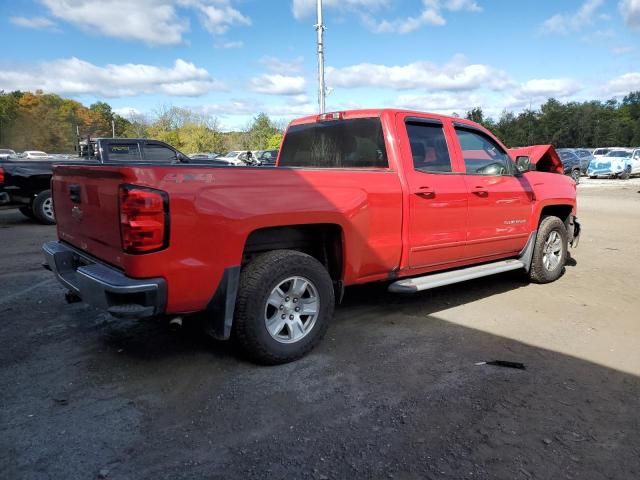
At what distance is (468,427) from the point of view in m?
2.87

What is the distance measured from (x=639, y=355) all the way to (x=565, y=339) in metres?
0.53

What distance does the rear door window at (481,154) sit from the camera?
16.7 ft

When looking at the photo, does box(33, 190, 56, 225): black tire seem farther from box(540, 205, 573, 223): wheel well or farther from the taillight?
box(540, 205, 573, 223): wheel well

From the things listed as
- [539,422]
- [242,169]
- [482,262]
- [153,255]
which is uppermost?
[242,169]

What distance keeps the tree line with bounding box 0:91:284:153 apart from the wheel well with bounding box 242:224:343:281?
3492 centimetres

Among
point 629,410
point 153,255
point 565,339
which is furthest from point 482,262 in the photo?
point 153,255

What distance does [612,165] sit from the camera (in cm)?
2842

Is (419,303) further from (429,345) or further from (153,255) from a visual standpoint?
(153,255)

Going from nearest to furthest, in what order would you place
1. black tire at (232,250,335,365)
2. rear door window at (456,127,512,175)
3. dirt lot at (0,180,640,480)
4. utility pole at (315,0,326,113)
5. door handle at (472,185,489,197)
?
dirt lot at (0,180,640,480), black tire at (232,250,335,365), door handle at (472,185,489,197), rear door window at (456,127,512,175), utility pole at (315,0,326,113)

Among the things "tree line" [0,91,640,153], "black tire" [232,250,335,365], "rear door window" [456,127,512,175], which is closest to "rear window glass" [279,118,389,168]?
"rear door window" [456,127,512,175]

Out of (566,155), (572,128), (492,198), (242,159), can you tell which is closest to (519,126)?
(572,128)

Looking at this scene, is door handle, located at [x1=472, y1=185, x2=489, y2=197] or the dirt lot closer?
the dirt lot

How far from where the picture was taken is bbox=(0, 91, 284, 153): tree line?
2338 inches

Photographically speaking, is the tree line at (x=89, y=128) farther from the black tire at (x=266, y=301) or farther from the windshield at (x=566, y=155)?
the black tire at (x=266, y=301)
